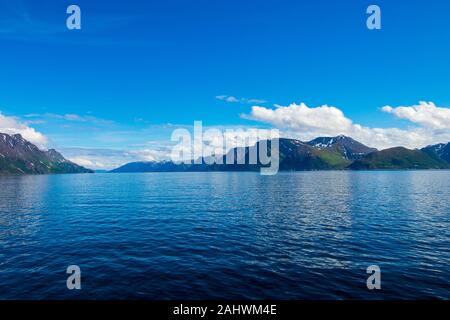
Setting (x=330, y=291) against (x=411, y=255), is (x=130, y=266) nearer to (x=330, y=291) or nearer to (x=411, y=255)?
(x=330, y=291)

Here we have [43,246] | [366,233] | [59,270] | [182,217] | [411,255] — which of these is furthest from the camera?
[182,217]

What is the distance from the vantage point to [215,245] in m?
48.5

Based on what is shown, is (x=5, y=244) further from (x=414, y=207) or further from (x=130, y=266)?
(x=414, y=207)

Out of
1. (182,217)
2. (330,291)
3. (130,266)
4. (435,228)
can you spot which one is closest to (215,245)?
(130,266)

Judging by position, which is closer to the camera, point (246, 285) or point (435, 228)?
point (246, 285)

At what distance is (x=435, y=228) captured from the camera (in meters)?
59.5

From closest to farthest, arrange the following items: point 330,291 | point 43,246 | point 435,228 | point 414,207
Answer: point 330,291 → point 43,246 → point 435,228 → point 414,207
